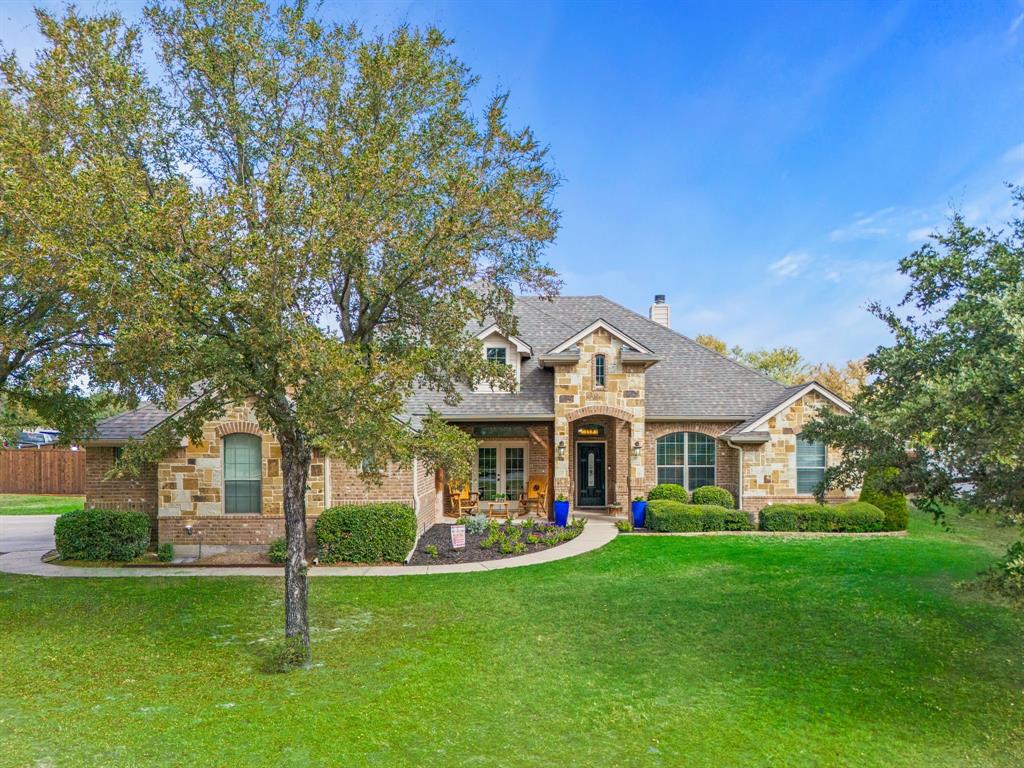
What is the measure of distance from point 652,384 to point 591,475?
3.89 metres

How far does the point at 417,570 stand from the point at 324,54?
9445 millimetres

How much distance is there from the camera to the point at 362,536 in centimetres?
1351

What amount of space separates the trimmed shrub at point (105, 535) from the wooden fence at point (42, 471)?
18176mm

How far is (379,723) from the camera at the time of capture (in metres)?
6.00

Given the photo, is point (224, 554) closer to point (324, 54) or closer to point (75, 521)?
point (75, 521)

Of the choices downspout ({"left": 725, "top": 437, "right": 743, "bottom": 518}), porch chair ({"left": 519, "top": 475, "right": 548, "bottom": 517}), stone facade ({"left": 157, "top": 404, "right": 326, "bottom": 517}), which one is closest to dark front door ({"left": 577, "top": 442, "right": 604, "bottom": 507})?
porch chair ({"left": 519, "top": 475, "right": 548, "bottom": 517})

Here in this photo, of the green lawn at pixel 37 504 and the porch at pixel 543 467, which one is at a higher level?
the porch at pixel 543 467

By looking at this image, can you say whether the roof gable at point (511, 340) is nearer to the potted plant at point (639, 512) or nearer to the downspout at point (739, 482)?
the potted plant at point (639, 512)

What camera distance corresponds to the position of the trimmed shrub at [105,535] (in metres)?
13.9

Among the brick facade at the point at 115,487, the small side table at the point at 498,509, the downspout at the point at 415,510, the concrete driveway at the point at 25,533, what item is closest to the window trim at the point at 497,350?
the small side table at the point at 498,509

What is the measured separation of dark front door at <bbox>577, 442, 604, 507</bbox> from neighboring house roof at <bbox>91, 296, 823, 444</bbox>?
2777 mm

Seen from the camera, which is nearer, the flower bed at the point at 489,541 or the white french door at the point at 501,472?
the flower bed at the point at 489,541

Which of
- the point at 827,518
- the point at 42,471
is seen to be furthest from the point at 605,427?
the point at 42,471

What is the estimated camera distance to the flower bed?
13977 mm
